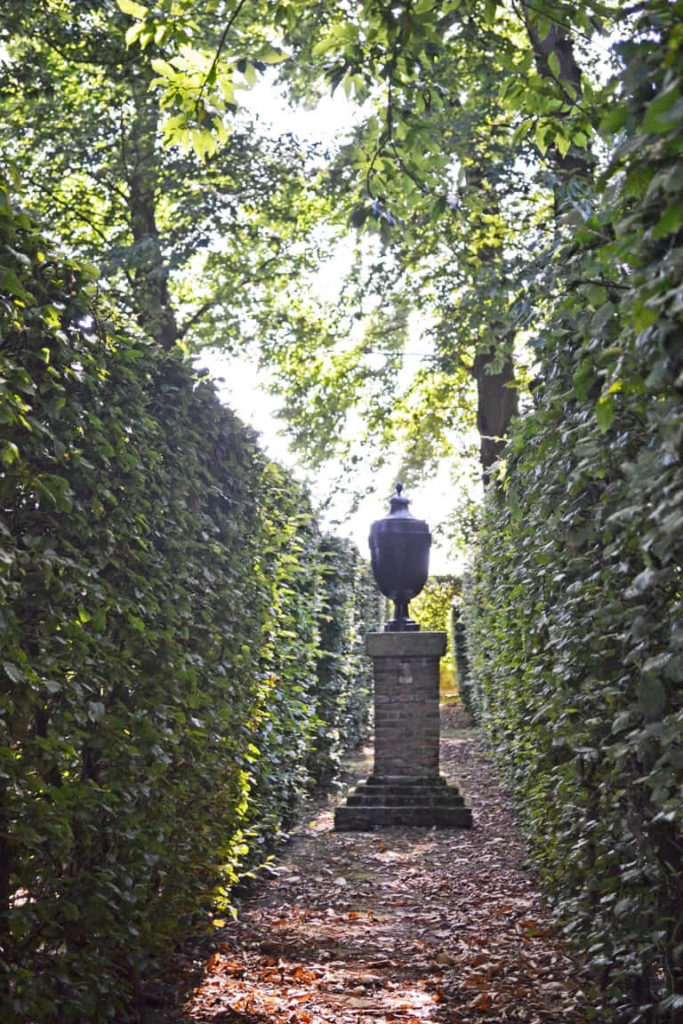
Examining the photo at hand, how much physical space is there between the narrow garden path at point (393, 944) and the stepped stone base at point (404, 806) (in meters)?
0.60

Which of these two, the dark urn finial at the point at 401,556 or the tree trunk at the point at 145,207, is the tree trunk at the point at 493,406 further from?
the tree trunk at the point at 145,207

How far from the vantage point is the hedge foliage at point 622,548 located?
2.03m

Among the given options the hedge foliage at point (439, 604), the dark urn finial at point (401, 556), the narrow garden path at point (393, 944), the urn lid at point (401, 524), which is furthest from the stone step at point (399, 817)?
the hedge foliage at point (439, 604)

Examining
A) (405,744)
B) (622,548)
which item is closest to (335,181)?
(405,744)

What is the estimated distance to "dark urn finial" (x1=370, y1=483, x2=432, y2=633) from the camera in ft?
38.2

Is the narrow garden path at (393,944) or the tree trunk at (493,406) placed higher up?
the tree trunk at (493,406)

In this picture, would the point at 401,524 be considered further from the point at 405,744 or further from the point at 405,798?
the point at 405,798

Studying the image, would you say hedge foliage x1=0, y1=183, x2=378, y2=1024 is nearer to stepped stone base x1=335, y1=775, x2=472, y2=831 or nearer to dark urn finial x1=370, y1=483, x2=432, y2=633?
stepped stone base x1=335, y1=775, x2=472, y2=831

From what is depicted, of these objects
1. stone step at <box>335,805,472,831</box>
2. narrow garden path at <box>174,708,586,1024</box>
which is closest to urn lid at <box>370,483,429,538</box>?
stone step at <box>335,805,472,831</box>

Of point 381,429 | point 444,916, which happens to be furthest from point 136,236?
point 444,916

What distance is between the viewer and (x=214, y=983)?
5000 millimetres

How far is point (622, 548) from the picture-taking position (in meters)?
2.97

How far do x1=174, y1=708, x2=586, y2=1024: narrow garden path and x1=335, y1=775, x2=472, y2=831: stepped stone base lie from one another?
0.60 metres

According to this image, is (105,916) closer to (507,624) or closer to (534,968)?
(534,968)
